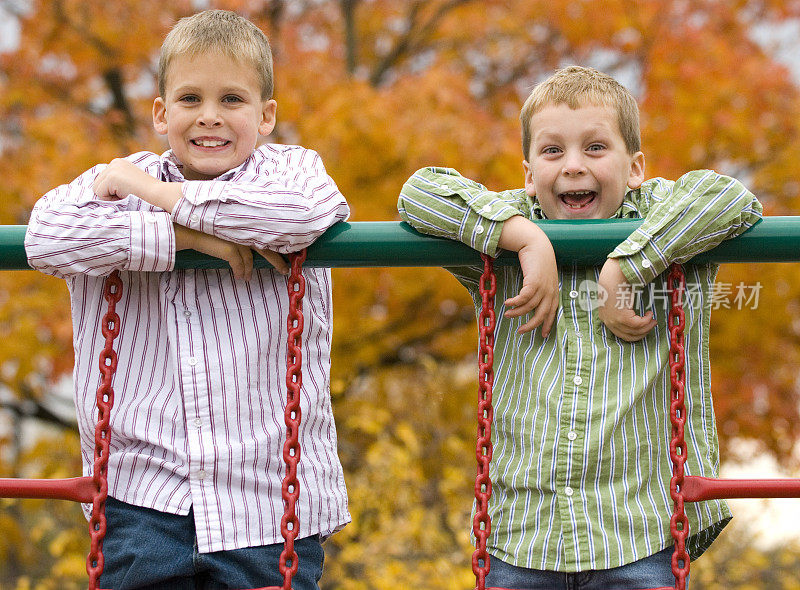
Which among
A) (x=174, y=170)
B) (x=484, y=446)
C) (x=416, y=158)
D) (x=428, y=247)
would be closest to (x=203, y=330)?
(x=174, y=170)

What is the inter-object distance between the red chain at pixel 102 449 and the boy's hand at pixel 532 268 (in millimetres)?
822

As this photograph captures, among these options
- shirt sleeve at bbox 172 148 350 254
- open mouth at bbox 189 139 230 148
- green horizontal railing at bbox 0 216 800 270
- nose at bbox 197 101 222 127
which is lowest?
green horizontal railing at bbox 0 216 800 270

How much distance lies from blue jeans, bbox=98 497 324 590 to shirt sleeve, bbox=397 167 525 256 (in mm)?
734

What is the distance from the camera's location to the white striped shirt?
1.99 metres

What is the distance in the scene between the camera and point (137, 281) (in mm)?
2166

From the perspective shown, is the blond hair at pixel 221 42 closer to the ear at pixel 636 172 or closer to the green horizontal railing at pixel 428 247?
the green horizontal railing at pixel 428 247

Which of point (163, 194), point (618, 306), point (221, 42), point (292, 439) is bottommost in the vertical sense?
point (292, 439)

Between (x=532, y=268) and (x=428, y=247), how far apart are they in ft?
0.76

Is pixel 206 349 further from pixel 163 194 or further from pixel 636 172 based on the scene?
pixel 636 172

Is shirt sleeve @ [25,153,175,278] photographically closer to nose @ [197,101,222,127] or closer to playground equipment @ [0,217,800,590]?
playground equipment @ [0,217,800,590]

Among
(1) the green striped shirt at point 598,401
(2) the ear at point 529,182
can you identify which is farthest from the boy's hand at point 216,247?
(2) the ear at point 529,182

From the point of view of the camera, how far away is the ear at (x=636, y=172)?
2283 mm

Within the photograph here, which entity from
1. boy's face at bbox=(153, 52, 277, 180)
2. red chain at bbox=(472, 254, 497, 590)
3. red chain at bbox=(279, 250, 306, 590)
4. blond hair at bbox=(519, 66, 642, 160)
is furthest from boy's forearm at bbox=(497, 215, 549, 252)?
boy's face at bbox=(153, 52, 277, 180)

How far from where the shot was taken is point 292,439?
193cm
